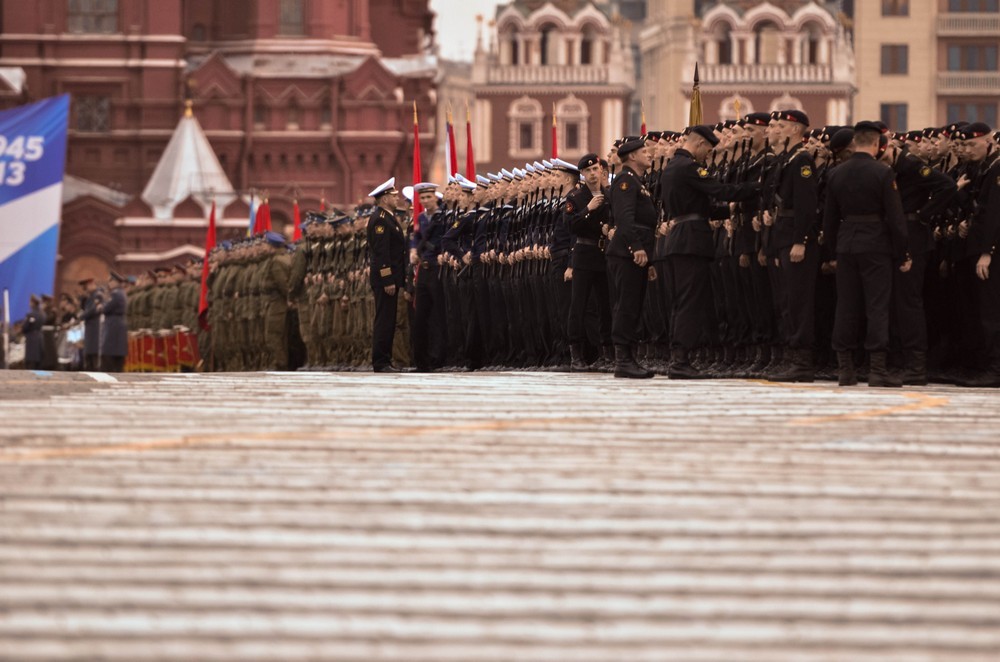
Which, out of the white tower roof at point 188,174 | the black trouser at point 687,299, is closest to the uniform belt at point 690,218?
the black trouser at point 687,299

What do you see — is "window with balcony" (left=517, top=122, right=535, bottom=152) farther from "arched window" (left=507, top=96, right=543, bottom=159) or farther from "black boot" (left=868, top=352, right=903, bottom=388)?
"black boot" (left=868, top=352, right=903, bottom=388)

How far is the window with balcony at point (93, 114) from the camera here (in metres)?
59.2

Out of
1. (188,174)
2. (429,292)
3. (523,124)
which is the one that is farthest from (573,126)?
(429,292)

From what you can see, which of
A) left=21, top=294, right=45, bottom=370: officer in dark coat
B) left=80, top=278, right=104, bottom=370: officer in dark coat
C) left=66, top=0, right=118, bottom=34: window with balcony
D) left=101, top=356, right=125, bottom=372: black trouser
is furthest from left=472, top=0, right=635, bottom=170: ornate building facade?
left=101, top=356, right=125, bottom=372: black trouser

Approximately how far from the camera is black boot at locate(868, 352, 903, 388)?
12500 mm

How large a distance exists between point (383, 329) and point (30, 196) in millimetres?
25848

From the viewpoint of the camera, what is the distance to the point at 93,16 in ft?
195

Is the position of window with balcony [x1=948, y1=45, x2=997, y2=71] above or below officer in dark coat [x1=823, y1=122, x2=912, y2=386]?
above

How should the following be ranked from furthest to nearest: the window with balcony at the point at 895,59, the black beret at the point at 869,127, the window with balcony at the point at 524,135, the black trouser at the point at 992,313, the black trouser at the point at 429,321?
the window with balcony at the point at 524,135
the window with balcony at the point at 895,59
the black trouser at the point at 429,321
the black trouser at the point at 992,313
the black beret at the point at 869,127

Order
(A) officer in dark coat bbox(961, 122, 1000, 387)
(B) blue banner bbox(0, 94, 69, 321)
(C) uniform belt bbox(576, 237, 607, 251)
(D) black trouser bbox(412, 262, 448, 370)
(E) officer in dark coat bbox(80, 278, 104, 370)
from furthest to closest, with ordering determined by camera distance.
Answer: (B) blue banner bbox(0, 94, 69, 321) → (E) officer in dark coat bbox(80, 278, 104, 370) → (D) black trouser bbox(412, 262, 448, 370) → (C) uniform belt bbox(576, 237, 607, 251) → (A) officer in dark coat bbox(961, 122, 1000, 387)

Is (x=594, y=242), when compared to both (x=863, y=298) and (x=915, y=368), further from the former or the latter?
(x=915, y=368)

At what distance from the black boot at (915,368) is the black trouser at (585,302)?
3.19 m

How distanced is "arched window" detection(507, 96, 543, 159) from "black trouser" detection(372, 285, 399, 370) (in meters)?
73.6

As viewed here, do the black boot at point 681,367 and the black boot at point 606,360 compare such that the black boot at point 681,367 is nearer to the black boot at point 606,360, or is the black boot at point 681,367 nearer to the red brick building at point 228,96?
the black boot at point 606,360
